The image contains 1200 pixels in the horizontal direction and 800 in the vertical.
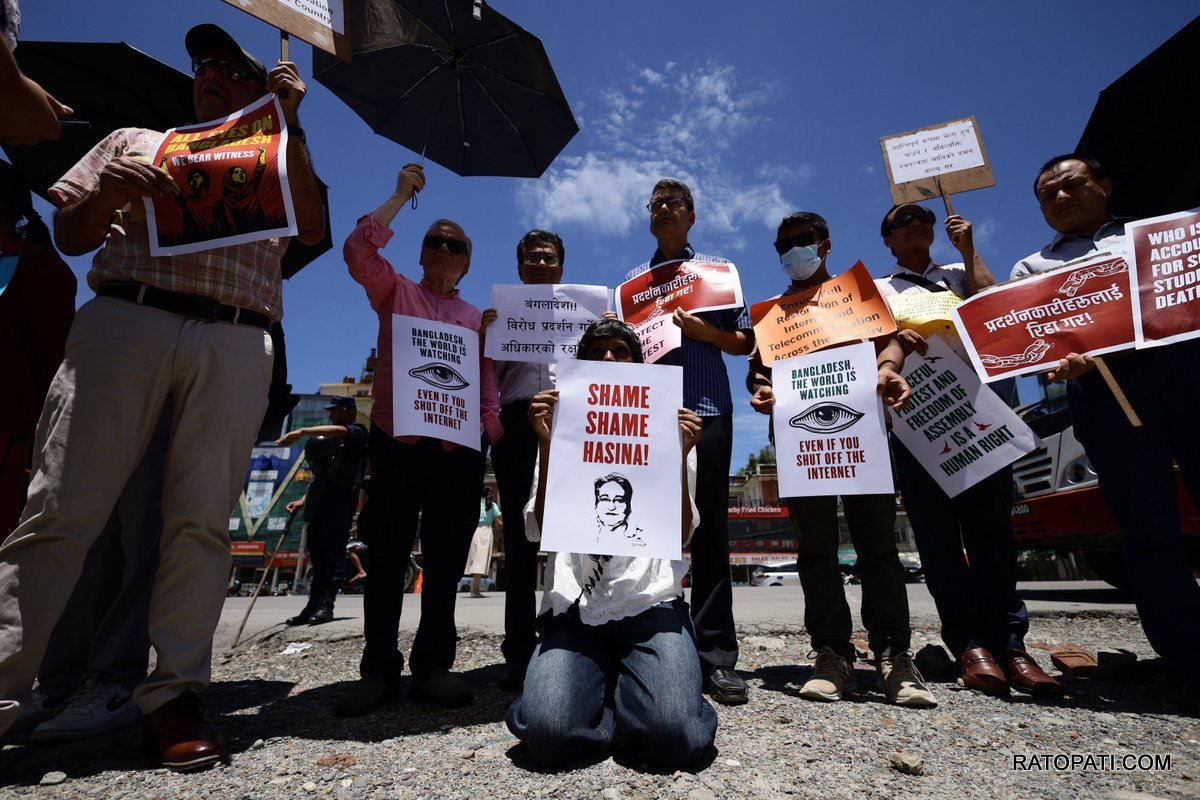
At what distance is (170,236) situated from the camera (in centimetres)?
213

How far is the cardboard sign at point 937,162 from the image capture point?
10.9 feet

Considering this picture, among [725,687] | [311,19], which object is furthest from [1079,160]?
[311,19]

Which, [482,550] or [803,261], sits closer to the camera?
[803,261]

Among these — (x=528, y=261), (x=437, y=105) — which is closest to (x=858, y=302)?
(x=528, y=261)

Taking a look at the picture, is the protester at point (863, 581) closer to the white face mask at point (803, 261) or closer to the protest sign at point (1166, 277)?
the white face mask at point (803, 261)

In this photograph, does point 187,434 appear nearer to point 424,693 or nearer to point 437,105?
point 424,693

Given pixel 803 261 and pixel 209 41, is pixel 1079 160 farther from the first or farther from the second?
pixel 209 41

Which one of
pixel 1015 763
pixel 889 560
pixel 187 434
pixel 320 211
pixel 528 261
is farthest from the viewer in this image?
pixel 528 261

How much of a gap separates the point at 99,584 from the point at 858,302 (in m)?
3.71

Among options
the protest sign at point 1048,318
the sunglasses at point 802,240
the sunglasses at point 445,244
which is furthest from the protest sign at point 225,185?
the protest sign at point 1048,318

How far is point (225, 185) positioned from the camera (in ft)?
7.25

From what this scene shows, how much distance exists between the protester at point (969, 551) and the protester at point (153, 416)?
9.82 ft

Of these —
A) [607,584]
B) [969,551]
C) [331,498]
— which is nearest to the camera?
[607,584]

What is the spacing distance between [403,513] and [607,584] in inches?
39.7
